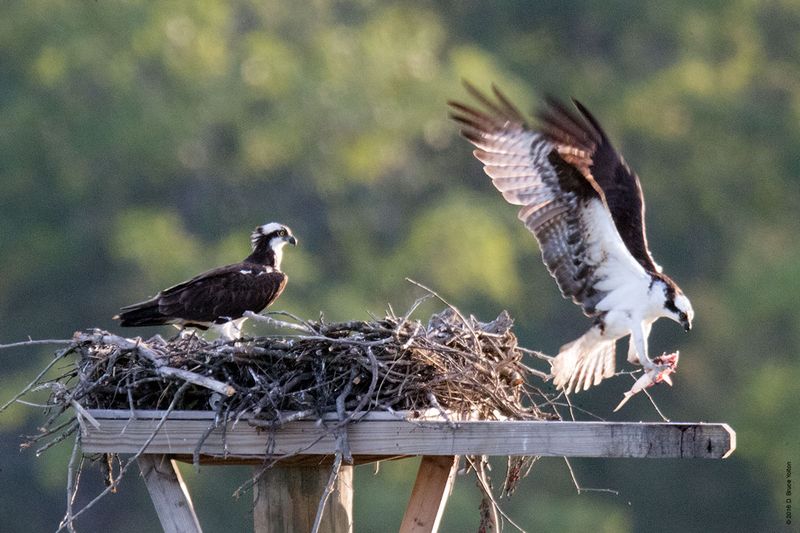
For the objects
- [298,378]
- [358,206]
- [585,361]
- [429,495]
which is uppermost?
[358,206]

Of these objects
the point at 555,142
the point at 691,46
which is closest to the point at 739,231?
the point at 691,46

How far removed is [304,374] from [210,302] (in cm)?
216

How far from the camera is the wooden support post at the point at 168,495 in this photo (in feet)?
15.8

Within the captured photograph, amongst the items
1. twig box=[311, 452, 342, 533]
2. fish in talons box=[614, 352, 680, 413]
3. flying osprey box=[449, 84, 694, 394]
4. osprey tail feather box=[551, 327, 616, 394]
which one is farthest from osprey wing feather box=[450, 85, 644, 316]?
twig box=[311, 452, 342, 533]

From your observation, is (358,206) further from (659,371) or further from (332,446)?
(332,446)

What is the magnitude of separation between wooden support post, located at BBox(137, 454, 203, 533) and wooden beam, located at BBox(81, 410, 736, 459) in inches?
3.8

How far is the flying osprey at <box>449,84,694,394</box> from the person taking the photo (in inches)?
253

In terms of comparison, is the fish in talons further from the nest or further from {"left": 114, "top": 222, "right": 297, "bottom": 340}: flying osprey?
{"left": 114, "top": 222, "right": 297, "bottom": 340}: flying osprey

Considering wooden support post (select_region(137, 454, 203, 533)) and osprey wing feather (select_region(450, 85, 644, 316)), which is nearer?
wooden support post (select_region(137, 454, 203, 533))

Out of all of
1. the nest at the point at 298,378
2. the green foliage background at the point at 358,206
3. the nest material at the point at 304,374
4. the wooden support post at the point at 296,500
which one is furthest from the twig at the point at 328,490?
the green foliage background at the point at 358,206

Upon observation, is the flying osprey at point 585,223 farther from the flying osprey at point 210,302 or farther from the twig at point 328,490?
the twig at point 328,490

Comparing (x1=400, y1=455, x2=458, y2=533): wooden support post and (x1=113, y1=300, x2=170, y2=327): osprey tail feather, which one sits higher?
(x1=113, y1=300, x2=170, y2=327): osprey tail feather

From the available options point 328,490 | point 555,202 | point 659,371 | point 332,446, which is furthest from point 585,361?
point 328,490

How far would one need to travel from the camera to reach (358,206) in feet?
52.4
